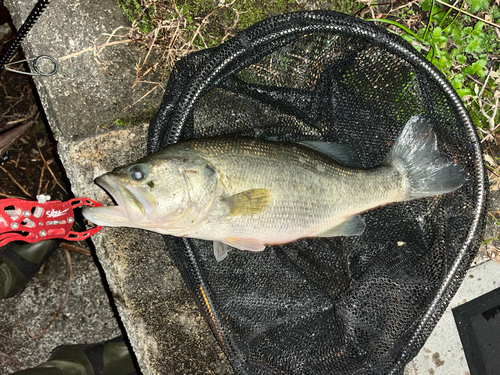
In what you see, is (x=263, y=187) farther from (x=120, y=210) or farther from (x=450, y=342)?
(x=450, y=342)

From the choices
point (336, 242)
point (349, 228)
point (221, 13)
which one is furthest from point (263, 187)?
point (221, 13)

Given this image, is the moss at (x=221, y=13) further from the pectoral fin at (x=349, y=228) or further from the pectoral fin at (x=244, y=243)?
the pectoral fin at (x=349, y=228)

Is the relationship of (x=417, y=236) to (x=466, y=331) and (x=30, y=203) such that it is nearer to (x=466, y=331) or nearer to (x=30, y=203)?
(x=466, y=331)

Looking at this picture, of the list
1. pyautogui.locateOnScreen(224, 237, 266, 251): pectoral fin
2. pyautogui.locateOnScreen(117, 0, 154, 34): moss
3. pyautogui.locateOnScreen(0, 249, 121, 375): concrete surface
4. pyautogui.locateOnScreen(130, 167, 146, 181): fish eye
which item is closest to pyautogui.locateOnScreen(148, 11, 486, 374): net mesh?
pyautogui.locateOnScreen(224, 237, 266, 251): pectoral fin

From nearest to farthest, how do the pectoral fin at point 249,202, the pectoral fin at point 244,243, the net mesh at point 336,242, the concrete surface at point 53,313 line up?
the pectoral fin at point 249,202 → the pectoral fin at point 244,243 → the net mesh at point 336,242 → the concrete surface at point 53,313

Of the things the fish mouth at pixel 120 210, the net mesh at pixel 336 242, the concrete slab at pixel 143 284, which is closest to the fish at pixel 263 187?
the fish mouth at pixel 120 210

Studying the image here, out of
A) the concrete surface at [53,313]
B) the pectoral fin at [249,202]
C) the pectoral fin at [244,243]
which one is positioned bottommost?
the concrete surface at [53,313]

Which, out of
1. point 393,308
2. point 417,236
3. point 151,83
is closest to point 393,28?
point 417,236
